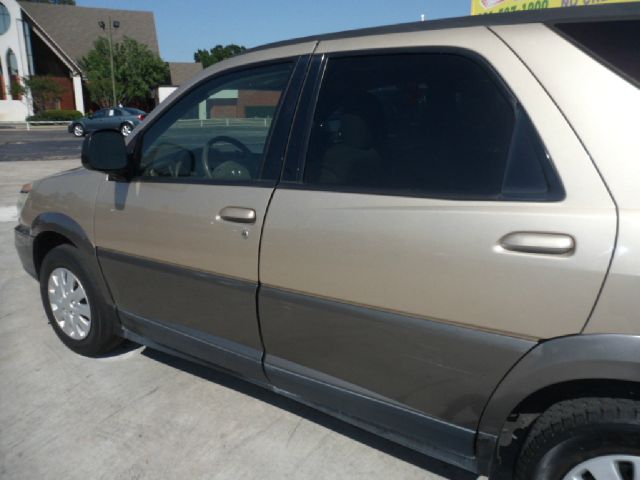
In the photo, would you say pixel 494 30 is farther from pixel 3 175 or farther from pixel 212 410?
pixel 3 175

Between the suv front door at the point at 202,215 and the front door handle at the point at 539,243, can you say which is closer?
the front door handle at the point at 539,243

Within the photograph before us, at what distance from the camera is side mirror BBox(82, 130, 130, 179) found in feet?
8.77

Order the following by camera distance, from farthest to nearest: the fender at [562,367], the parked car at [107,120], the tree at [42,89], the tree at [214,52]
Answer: the tree at [214,52] < the tree at [42,89] < the parked car at [107,120] < the fender at [562,367]

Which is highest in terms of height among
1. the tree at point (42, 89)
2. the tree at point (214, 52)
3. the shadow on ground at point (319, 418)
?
the tree at point (214, 52)

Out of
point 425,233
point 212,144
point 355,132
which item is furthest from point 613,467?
point 212,144

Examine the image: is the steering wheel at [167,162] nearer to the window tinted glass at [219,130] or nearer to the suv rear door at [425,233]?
the window tinted glass at [219,130]

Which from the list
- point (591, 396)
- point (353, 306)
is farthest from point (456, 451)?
point (353, 306)

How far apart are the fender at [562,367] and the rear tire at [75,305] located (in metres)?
2.29

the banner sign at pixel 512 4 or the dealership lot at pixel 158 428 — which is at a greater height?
the banner sign at pixel 512 4

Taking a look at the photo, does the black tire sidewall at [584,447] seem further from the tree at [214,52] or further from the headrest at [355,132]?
the tree at [214,52]

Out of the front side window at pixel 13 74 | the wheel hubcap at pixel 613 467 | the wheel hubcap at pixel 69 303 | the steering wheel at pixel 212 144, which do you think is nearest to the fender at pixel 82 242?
the wheel hubcap at pixel 69 303

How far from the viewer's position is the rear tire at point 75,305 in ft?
10.4

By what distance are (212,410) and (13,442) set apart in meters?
0.98

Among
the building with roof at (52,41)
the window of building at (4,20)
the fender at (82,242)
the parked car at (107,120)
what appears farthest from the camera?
the building with roof at (52,41)
